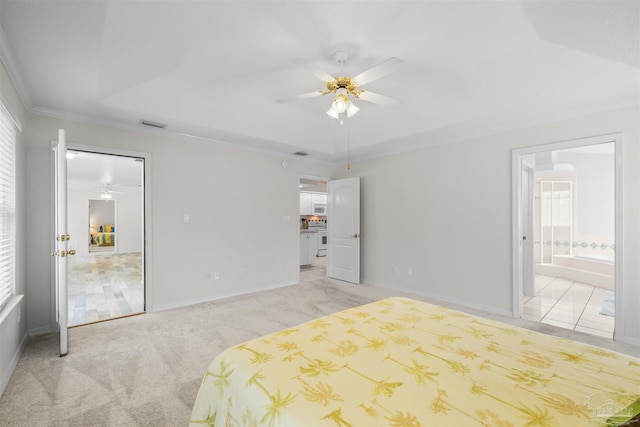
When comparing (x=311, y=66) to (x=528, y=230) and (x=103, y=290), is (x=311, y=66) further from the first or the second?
(x=103, y=290)

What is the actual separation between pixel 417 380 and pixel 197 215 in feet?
12.7

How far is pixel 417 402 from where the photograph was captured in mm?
1025

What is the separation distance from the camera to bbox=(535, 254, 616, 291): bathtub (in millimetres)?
5133

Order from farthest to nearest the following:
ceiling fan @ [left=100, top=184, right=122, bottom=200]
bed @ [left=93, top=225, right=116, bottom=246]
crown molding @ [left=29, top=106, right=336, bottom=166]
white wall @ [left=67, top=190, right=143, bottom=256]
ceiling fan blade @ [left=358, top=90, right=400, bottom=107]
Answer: bed @ [left=93, top=225, right=116, bottom=246], ceiling fan @ [left=100, top=184, right=122, bottom=200], white wall @ [left=67, top=190, right=143, bottom=256], crown molding @ [left=29, top=106, right=336, bottom=166], ceiling fan blade @ [left=358, top=90, right=400, bottom=107]

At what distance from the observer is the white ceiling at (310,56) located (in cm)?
189

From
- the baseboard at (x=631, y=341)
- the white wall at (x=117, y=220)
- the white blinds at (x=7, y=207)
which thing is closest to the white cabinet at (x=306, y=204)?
the white wall at (x=117, y=220)

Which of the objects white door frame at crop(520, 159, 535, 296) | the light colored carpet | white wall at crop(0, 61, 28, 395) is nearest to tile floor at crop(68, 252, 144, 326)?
the light colored carpet

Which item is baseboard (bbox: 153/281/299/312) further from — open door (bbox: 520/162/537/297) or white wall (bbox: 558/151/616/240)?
white wall (bbox: 558/151/616/240)

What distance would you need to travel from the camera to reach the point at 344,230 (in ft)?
18.6

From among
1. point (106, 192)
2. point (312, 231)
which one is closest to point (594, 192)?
point (312, 231)

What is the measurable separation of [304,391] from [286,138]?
12.9 feet

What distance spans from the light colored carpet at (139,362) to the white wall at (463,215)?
2.01ft

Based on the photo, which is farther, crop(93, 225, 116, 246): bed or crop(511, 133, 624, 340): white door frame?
crop(93, 225, 116, 246): bed

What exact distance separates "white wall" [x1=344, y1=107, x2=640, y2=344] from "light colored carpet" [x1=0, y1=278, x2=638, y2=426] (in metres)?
0.61
